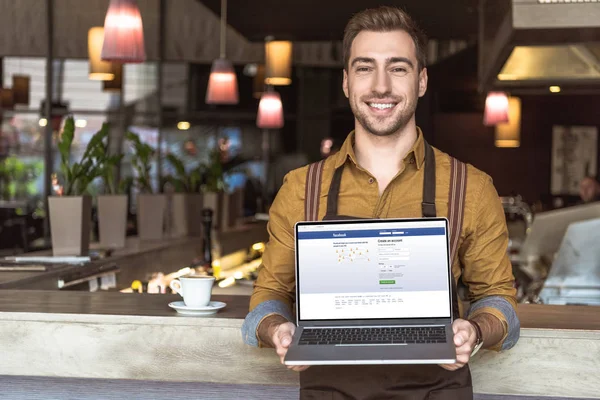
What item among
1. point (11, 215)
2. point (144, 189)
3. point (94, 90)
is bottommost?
point (11, 215)

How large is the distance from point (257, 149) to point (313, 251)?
9697 mm

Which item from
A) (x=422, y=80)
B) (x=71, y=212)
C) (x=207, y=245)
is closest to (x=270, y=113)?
(x=207, y=245)

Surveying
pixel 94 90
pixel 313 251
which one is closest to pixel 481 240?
pixel 313 251

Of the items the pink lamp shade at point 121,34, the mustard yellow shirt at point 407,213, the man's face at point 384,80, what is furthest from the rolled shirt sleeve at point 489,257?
the pink lamp shade at point 121,34

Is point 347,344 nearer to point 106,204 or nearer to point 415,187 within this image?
point 415,187

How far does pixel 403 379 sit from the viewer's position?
1823 mm

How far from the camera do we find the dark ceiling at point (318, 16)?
22.4 ft

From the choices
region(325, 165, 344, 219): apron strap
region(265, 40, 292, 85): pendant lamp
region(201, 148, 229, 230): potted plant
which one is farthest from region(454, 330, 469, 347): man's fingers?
region(265, 40, 292, 85): pendant lamp

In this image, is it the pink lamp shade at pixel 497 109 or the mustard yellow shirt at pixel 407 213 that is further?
the pink lamp shade at pixel 497 109

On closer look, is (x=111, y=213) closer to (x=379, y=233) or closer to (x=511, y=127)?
(x=379, y=233)

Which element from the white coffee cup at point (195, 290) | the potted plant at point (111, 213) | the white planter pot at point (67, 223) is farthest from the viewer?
the potted plant at point (111, 213)

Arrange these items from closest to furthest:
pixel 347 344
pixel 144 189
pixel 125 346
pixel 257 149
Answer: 1. pixel 347 344
2. pixel 125 346
3. pixel 144 189
4. pixel 257 149

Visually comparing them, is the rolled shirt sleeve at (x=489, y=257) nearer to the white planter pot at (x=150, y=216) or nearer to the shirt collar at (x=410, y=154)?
the shirt collar at (x=410, y=154)

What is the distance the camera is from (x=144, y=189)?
5.39 meters
